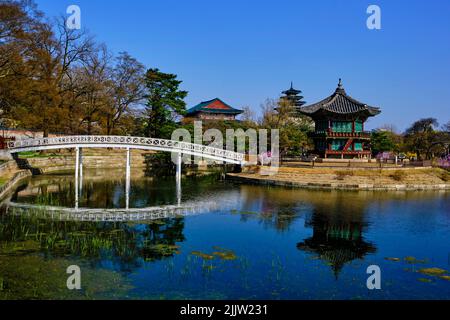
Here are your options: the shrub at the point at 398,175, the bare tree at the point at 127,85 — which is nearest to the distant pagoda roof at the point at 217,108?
the bare tree at the point at 127,85

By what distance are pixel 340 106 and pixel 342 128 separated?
91.1 inches

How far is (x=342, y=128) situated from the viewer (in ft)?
128

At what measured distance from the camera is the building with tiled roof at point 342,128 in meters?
38.3

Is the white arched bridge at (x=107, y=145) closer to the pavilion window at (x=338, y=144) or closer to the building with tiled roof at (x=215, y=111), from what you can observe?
the pavilion window at (x=338, y=144)

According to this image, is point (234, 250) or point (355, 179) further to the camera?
point (355, 179)

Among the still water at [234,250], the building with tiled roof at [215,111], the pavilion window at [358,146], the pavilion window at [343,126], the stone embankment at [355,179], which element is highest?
the building with tiled roof at [215,111]

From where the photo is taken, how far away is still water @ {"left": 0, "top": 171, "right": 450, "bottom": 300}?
1032cm

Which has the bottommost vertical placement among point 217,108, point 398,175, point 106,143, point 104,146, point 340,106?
point 398,175

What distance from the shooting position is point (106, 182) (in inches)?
1243

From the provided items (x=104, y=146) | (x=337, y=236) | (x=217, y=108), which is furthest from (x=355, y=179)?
(x=217, y=108)

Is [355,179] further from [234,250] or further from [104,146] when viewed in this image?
[104,146]

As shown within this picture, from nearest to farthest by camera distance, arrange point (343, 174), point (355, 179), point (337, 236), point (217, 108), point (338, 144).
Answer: point (337, 236), point (355, 179), point (343, 174), point (338, 144), point (217, 108)
